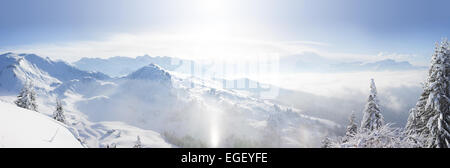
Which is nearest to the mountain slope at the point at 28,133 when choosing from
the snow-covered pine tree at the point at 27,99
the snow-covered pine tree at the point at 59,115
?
the snow-covered pine tree at the point at 59,115

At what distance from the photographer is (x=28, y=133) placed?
7.35 m

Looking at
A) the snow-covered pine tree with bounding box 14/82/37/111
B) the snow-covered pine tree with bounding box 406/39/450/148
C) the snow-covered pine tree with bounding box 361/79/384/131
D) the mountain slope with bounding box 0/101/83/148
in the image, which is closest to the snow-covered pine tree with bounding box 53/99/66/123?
the snow-covered pine tree with bounding box 14/82/37/111

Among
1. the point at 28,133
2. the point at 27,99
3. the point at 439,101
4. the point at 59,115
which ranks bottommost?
the point at 59,115

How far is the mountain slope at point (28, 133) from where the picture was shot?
657cm

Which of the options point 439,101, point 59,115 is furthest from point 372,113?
point 59,115

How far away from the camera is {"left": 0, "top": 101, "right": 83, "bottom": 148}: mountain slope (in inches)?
259

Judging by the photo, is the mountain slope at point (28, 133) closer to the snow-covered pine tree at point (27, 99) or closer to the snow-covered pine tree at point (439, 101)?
the snow-covered pine tree at point (439, 101)

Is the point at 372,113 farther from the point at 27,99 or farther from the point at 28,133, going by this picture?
the point at 27,99

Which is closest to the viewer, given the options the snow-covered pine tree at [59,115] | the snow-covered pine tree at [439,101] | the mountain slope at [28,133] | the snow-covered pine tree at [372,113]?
the mountain slope at [28,133]

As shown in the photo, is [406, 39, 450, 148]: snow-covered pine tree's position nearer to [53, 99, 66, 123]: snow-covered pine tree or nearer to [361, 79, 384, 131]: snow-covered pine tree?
[361, 79, 384, 131]: snow-covered pine tree
